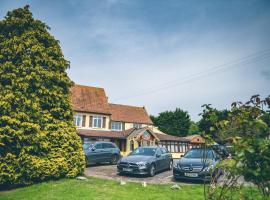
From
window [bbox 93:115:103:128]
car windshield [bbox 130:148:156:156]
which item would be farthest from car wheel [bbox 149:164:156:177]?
window [bbox 93:115:103:128]

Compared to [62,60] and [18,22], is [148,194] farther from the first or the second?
[18,22]

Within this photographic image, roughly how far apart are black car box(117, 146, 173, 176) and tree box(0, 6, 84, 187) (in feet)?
7.98

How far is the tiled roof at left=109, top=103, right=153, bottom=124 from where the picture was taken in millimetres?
42750

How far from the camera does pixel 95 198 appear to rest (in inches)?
341

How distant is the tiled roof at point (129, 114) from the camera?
42750mm

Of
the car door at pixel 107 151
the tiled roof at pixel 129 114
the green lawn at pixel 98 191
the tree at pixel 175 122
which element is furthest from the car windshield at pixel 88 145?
the tree at pixel 175 122

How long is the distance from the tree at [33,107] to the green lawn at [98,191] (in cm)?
105

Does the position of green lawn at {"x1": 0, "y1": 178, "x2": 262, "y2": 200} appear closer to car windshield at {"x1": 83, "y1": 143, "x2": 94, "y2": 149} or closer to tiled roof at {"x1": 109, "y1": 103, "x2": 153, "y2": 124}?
car windshield at {"x1": 83, "y1": 143, "x2": 94, "y2": 149}

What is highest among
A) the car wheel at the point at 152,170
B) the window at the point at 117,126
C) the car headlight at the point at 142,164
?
the window at the point at 117,126

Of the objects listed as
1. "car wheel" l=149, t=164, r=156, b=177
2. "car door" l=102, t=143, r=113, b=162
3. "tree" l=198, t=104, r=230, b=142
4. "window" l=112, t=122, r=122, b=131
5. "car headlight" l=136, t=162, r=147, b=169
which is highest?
"window" l=112, t=122, r=122, b=131

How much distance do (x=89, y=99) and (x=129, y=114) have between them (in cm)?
969

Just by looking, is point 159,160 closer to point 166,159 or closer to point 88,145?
point 166,159

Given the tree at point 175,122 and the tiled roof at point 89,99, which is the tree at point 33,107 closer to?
the tiled roof at point 89,99

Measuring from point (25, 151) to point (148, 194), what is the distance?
6.23 metres
